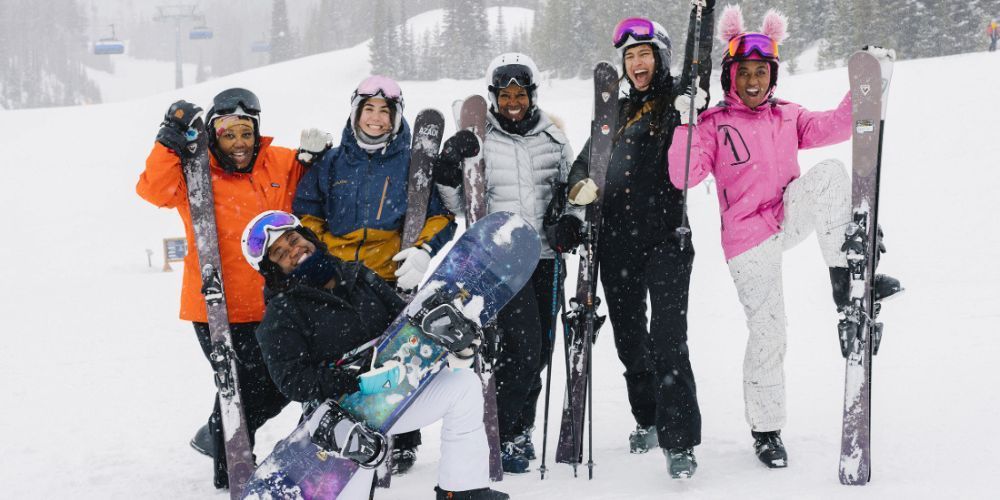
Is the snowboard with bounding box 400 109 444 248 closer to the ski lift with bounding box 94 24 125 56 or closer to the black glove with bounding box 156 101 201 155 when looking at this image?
the black glove with bounding box 156 101 201 155

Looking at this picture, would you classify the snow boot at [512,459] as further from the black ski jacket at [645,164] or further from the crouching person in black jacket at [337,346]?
the black ski jacket at [645,164]

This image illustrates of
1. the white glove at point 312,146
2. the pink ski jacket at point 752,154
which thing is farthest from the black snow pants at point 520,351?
the white glove at point 312,146

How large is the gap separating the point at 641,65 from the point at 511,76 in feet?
1.91

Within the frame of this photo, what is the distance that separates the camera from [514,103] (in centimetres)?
350

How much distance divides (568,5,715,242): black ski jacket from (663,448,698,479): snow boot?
90 cm

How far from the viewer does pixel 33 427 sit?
474 centimetres

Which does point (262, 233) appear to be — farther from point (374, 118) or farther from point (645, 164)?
point (645, 164)

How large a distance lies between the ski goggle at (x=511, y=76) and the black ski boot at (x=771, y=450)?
6.16 ft

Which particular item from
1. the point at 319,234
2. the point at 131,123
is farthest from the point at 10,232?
the point at 319,234

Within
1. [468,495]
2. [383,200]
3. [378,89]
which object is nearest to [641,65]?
[378,89]

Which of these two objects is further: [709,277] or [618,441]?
[709,277]

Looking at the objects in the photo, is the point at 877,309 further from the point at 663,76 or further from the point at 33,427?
the point at 33,427

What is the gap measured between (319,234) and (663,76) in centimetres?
171

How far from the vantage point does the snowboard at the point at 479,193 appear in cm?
334
